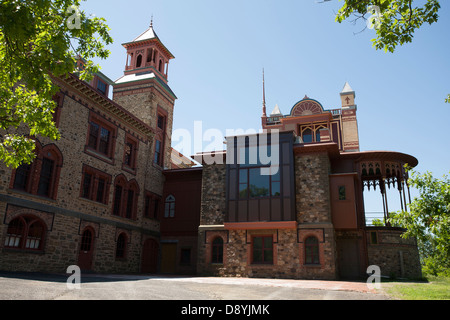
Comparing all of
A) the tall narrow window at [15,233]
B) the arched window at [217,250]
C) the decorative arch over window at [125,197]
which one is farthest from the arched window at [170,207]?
the tall narrow window at [15,233]

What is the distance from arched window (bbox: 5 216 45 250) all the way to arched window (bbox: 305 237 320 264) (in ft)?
44.5

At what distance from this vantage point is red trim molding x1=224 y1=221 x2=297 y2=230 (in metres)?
20.2

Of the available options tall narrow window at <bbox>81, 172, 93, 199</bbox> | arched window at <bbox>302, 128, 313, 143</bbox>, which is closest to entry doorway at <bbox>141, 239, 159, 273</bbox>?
tall narrow window at <bbox>81, 172, 93, 199</bbox>

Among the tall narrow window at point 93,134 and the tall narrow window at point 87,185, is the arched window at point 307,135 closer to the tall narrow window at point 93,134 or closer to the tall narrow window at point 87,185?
the tall narrow window at point 93,134

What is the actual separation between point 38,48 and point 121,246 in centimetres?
A: 1602

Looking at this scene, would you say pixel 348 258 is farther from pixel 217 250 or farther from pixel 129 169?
pixel 129 169

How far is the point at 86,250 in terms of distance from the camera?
19.0 metres

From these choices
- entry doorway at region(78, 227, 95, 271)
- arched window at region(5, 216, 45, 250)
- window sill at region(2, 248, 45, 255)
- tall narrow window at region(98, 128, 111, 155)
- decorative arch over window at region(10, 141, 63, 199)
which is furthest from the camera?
tall narrow window at region(98, 128, 111, 155)

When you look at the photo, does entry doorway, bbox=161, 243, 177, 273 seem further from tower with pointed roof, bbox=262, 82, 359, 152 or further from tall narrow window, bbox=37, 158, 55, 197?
tower with pointed roof, bbox=262, 82, 359, 152

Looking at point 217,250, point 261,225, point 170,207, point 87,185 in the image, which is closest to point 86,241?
point 87,185
